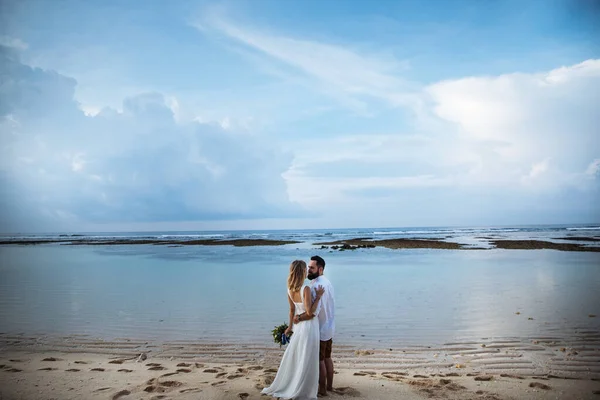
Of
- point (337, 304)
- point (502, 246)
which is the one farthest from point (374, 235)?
point (337, 304)

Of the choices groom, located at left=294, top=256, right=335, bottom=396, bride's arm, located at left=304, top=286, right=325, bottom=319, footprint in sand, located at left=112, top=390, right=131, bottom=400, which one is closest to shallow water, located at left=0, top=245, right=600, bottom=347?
groom, located at left=294, top=256, right=335, bottom=396

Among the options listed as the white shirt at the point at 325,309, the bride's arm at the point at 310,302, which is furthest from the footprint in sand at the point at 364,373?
the bride's arm at the point at 310,302

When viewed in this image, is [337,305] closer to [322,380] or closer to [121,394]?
[322,380]

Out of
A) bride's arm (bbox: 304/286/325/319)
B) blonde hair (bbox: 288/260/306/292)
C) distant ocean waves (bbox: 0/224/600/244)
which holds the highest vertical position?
blonde hair (bbox: 288/260/306/292)

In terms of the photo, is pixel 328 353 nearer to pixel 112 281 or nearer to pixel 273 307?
pixel 273 307

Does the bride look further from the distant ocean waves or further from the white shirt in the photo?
the distant ocean waves

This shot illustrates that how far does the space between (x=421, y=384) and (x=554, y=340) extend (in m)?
4.21

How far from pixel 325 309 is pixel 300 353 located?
2.26 feet

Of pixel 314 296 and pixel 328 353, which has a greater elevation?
pixel 314 296

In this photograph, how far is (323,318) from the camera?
231 inches

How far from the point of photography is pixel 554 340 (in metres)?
8.59

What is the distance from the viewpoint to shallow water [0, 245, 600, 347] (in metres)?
9.61

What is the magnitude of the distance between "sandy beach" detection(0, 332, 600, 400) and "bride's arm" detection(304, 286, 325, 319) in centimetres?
133

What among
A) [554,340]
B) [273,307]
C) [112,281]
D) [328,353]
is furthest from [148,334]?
[112,281]
